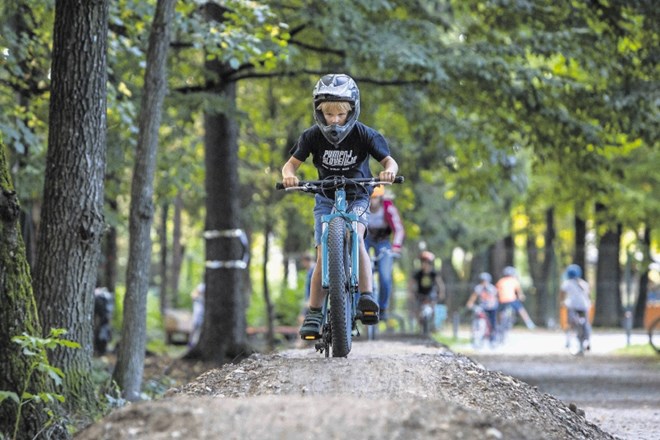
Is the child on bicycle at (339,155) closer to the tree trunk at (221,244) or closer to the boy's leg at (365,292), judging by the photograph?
the boy's leg at (365,292)

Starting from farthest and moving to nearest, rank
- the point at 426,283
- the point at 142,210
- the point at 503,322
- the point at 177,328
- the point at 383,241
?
the point at 177,328, the point at 503,322, the point at 426,283, the point at 383,241, the point at 142,210

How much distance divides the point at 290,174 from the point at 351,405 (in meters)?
3.71

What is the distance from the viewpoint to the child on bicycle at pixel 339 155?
8914 millimetres

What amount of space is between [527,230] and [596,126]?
36992 millimetres

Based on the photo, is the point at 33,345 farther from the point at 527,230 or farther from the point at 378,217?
the point at 527,230

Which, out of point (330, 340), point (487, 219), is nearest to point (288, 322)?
point (487, 219)

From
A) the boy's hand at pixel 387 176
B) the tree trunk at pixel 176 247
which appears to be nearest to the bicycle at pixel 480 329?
the tree trunk at pixel 176 247

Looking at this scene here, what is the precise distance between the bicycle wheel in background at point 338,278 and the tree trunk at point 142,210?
10.8 ft

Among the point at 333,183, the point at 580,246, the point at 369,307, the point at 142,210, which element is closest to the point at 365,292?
the point at 369,307

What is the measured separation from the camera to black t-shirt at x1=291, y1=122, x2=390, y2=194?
9.11 meters

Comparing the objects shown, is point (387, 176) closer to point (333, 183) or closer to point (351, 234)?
point (333, 183)

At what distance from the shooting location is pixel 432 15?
18.6 m

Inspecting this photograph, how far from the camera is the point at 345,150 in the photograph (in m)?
9.16

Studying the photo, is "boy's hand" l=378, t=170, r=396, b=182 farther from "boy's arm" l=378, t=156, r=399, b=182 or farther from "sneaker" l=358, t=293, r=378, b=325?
"sneaker" l=358, t=293, r=378, b=325
